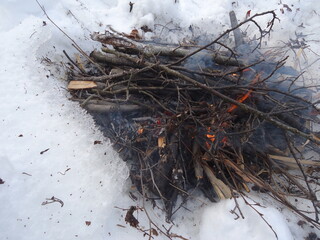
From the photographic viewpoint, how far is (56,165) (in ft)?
6.38

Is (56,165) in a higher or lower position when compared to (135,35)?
lower

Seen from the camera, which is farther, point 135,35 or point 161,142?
point 135,35

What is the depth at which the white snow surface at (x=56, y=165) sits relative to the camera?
5.69 feet

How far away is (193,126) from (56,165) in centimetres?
124

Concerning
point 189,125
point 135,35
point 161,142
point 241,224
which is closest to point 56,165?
point 161,142

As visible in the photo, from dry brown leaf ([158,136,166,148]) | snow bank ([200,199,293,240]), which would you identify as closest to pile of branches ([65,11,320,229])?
dry brown leaf ([158,136,166,148])

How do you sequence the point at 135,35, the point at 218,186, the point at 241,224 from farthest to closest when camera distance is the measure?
1. the point at 135,35
2. the point at 218,186
3. the point at 241,224

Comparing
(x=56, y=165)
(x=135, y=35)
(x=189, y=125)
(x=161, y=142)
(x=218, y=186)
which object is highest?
(x=135, y=35)

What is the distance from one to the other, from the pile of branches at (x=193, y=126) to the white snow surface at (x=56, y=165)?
6.1 inches

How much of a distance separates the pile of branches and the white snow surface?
0.15m

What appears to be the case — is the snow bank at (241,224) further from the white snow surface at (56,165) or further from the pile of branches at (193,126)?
the pile of branches at (193,126)

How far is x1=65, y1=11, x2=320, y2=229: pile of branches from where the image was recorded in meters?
2.09

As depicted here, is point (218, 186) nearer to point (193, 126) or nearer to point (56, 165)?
point (193, 126)

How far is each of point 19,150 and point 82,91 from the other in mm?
833
